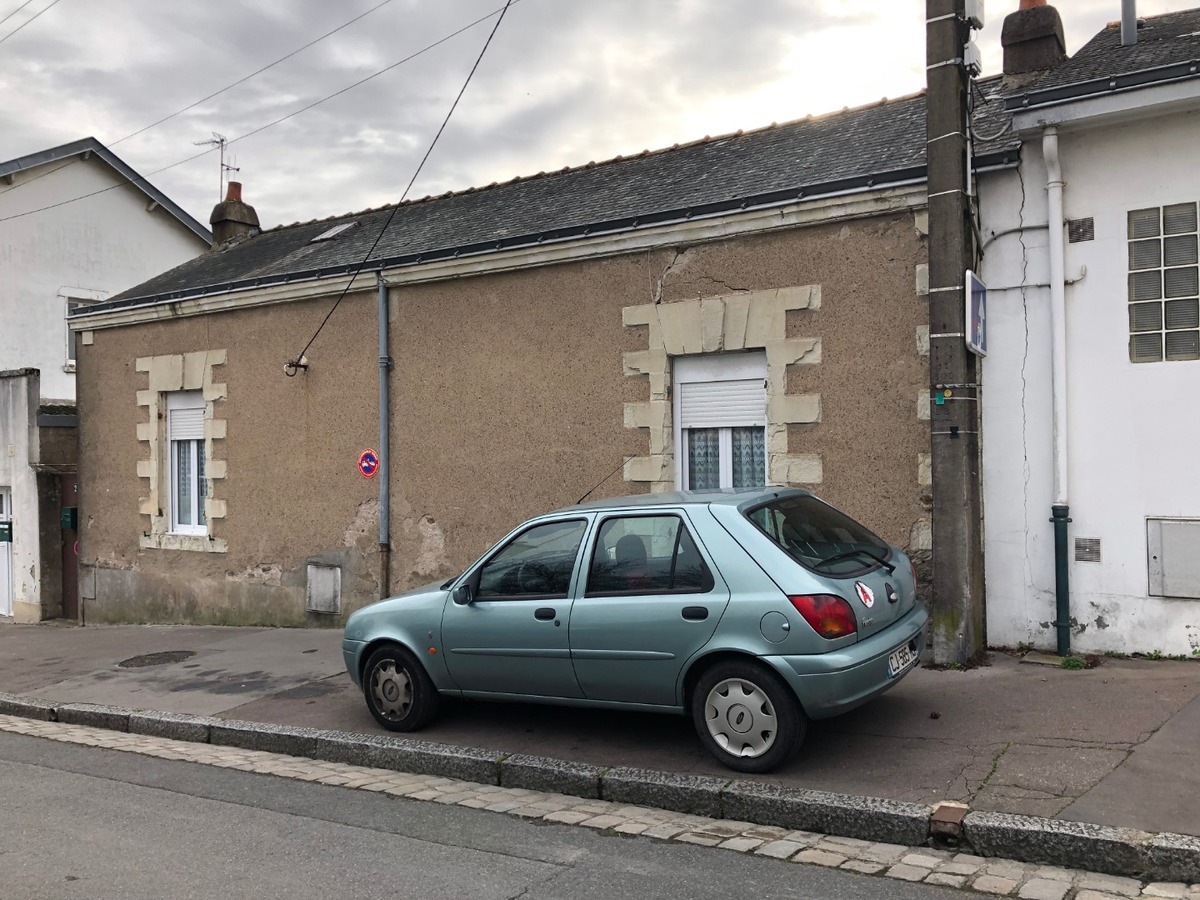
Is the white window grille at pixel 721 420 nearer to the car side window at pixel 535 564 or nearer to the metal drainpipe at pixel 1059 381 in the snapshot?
the metal drainpipe at pixel 1059 381

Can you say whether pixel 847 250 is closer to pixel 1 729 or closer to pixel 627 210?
pixel 627 210

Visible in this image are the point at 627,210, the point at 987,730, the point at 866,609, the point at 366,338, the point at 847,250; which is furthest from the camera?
the point at 366,338

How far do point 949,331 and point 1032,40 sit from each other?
3704 mm

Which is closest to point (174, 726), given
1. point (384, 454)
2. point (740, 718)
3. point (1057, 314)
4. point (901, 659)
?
point (384, 454)

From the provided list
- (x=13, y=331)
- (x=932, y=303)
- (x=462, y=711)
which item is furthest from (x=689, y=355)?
(x=13, y=331)

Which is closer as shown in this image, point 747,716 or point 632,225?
point 747,716

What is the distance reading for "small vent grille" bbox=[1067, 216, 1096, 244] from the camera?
7.28m

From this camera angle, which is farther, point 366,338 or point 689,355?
point 366,338

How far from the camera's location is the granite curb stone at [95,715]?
777 centimetres

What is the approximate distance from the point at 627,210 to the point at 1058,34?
419cm

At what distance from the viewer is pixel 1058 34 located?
29.3 ft

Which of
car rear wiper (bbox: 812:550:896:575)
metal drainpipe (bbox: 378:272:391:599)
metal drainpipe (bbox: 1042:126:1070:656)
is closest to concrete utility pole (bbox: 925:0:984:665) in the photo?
metal drainpipe (bbox: 1042:126:1070:656)

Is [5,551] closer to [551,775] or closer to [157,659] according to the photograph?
[157,659]

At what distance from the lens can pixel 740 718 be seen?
525cm
